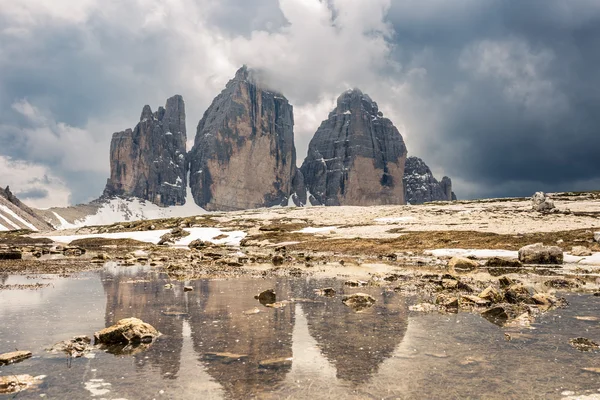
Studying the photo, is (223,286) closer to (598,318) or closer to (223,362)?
(223,362)

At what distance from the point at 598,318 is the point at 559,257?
23071 millimetres

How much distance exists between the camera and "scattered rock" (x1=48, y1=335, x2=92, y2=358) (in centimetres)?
942

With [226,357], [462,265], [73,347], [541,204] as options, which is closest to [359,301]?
[226,357]

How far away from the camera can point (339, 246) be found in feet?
176

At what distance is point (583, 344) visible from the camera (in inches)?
399

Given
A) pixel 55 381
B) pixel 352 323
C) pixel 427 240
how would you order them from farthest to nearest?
pixel 427 240 < pixel 352 323 < pixel 55 381

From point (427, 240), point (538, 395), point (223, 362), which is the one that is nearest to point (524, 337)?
point (538, 395)

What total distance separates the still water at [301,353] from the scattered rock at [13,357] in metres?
0.22

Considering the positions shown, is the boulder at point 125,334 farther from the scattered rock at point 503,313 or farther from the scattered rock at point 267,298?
the scattered rock at point 503,313

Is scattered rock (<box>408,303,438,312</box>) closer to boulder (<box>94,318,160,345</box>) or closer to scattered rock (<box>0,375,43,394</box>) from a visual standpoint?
boulder (<box>94,318,160,345</box>)

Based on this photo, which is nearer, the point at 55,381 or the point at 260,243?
the point at 55,381

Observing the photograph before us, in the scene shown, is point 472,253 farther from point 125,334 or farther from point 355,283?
point 125,334

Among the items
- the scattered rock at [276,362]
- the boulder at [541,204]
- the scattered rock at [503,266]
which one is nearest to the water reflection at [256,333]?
the scattered rock at [276,362]

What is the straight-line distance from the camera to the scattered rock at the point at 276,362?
871 cm
